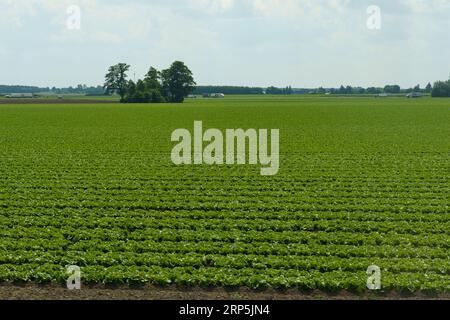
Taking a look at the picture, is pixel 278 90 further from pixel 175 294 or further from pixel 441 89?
pixel 175 294

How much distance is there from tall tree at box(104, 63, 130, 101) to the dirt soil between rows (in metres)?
113

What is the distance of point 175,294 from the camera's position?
8641 millimetres

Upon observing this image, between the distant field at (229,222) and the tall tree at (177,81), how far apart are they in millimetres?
99812

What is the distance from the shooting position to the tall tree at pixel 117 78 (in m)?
121

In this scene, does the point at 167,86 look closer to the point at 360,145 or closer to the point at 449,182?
the point at 360,145

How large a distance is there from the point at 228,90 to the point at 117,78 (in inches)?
2291

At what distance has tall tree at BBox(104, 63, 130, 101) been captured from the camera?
396 feet

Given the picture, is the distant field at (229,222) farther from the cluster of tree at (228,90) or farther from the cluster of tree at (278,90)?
the cluster of tree at (278,90)

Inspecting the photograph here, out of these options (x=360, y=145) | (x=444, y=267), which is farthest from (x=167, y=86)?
(x=444, y=267)

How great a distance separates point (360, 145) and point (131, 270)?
68.8 feet

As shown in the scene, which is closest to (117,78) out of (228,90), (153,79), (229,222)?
(153,79)

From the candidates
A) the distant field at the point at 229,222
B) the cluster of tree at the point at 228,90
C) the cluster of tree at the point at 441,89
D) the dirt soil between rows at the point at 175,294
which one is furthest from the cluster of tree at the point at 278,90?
the dirt soil between rows at the point at 175,294
